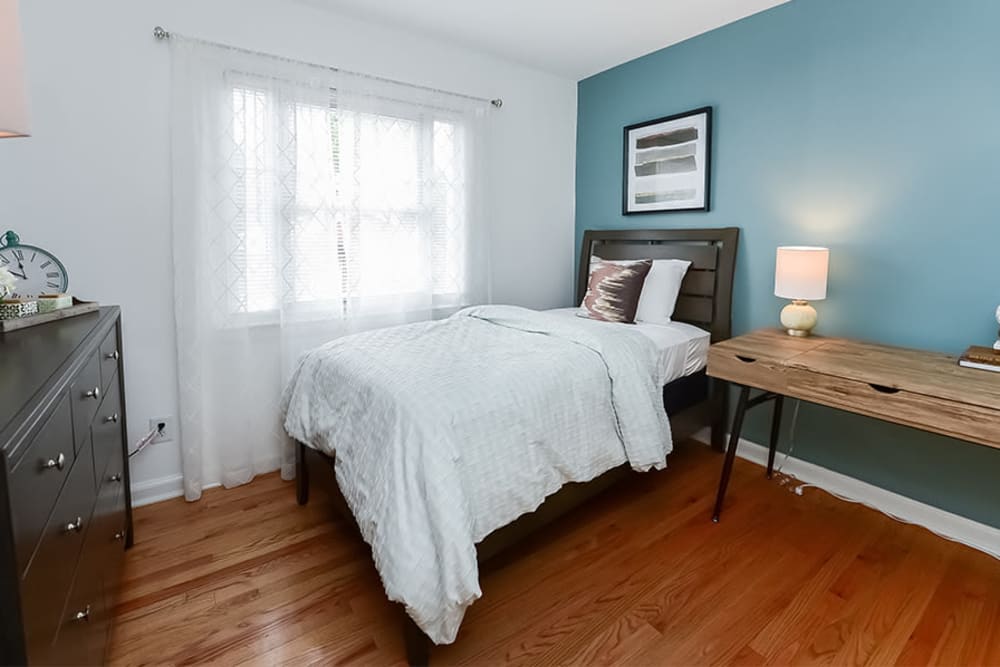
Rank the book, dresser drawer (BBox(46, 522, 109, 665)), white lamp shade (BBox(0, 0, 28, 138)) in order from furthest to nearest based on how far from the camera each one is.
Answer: the book < white lamp shade (BBox(0, 0, 28, 138)) < dresser drawer (BBox(46, 522, 109, 665))

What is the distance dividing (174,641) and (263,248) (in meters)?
1.65


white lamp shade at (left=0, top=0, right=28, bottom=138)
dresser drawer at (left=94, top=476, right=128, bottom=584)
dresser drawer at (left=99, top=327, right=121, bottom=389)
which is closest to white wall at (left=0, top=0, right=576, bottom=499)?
dresser drawer at (left=99, top=327, right=121, bottom=389)

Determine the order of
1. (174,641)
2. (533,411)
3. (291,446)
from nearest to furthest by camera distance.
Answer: (174,641) < (533,411) < (291,446)

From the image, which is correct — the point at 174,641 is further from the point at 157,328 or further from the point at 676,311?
the point at 676,311

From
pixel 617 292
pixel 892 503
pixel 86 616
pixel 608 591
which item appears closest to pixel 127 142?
pixel 86 616

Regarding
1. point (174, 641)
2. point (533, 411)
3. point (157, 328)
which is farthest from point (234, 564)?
point (533, 411)

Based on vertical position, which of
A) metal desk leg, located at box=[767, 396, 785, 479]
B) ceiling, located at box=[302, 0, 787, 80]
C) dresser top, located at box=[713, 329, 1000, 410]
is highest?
ceiling, located at box=[302, 0, 787, 80]

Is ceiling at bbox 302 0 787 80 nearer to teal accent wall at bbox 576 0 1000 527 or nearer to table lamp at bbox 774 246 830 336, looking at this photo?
teal accent wall at bbox 576 0 1000 527

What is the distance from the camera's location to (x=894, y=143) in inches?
Answer: 87.6

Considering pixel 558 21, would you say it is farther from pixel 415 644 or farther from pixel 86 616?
pixel 86 616

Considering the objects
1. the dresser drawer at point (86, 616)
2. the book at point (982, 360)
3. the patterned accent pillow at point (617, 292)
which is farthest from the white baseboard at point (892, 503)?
the dresser drawer at point (86, 616)

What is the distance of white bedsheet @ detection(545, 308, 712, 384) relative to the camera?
8.19 ft

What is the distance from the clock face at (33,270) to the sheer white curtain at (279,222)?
0.41 meters

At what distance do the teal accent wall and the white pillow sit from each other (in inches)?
12.8
